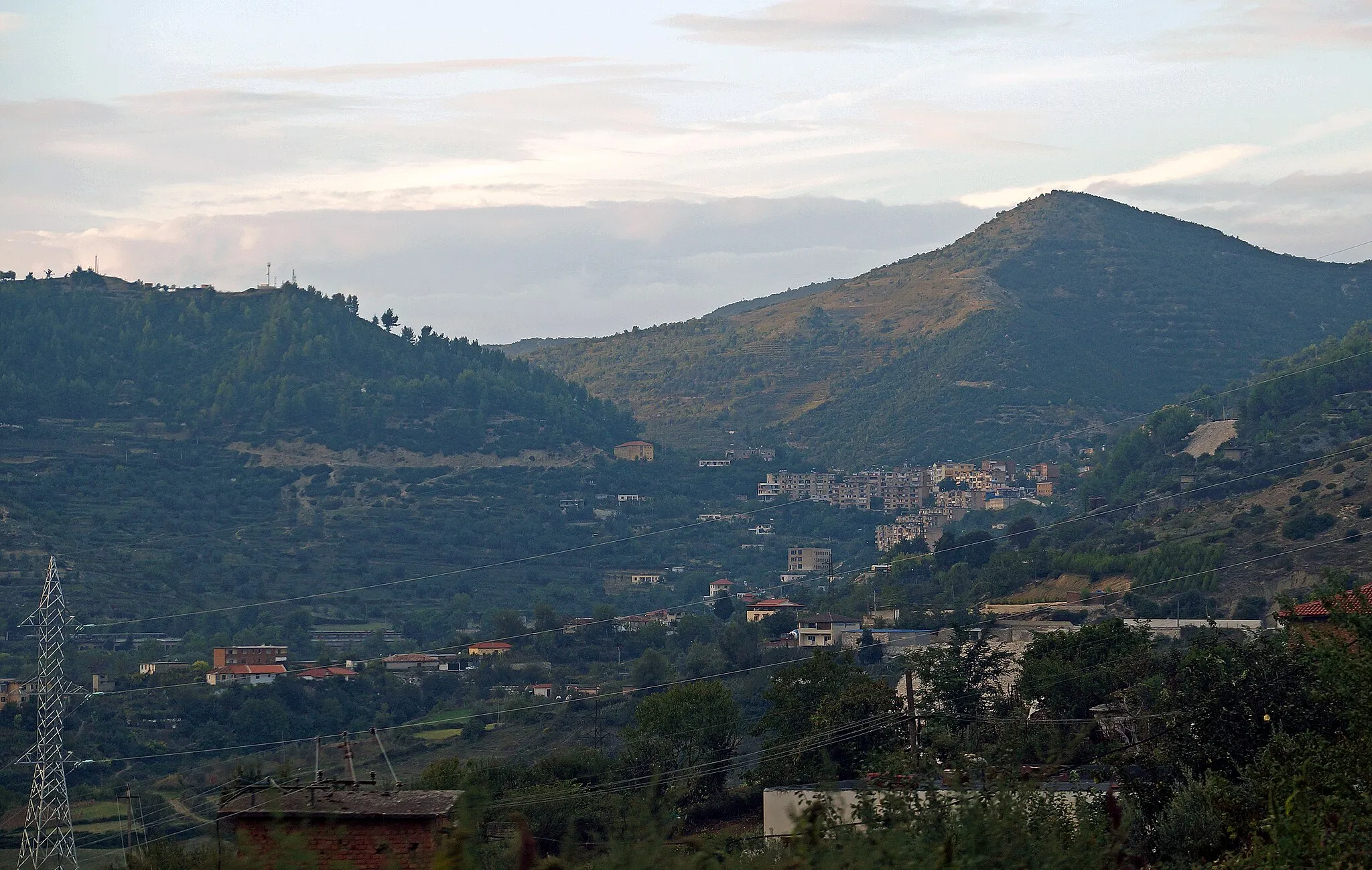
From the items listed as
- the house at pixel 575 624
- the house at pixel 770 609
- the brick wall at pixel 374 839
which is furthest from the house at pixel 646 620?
the brick wall at pixel 374 839

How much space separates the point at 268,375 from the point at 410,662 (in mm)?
62744

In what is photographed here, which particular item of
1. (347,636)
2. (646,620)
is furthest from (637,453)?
(347,636)

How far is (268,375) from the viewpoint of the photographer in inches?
5059

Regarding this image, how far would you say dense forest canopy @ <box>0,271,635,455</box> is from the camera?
12319 cm

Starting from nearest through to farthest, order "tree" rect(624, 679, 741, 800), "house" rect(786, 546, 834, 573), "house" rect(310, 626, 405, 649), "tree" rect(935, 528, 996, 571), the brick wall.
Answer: the brick wall < "tree" rect(624, 679, 741, 800) < "tree" rect(935, 528, 996, 571) < "house" rect(310, 626, 405, 649) < "house" rect(786, 546, 834, 573)

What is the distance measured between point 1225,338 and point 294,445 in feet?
251

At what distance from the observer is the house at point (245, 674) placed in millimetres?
61406

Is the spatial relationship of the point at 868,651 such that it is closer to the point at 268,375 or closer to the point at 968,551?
the point at 968,551

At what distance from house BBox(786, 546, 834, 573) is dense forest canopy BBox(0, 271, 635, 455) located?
77.1 ft

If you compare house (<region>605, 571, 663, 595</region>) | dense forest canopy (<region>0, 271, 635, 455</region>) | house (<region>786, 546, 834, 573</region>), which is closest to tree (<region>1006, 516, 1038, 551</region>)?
house (<region>786, 546, 834, 573</region>)

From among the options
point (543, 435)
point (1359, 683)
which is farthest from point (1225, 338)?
point (1359, 683)

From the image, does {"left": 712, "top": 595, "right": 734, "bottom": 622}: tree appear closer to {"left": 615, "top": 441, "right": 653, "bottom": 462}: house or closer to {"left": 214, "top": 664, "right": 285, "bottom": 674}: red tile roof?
{"left": 214, "top": 664, "right": 285, "bottom": 674}: red tile roof

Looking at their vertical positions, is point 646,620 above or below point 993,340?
below

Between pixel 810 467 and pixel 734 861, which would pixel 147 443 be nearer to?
pixel 810 467
